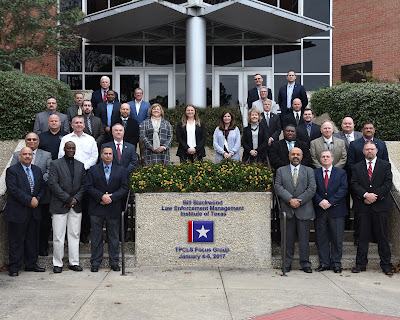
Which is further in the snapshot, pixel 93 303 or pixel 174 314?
pixel 93 303

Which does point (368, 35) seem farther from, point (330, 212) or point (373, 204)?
point (330, 212)

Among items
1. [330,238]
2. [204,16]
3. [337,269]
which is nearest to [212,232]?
[330,238]

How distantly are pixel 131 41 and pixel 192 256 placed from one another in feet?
41.6

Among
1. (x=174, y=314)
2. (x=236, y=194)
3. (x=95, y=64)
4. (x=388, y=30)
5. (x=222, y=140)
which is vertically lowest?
(x=174, y=314)

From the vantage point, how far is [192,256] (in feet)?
26.8

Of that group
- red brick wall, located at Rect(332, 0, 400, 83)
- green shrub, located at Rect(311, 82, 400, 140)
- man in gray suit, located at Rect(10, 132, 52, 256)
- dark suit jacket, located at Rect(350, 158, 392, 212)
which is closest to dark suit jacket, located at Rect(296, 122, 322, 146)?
dark suit jacket, located at Rect(350, 158, 392, 212)

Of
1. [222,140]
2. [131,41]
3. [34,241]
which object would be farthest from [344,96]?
Result: [131,41]

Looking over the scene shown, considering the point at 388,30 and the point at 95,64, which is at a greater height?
the point at 388,30

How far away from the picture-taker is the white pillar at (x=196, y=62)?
640 inches

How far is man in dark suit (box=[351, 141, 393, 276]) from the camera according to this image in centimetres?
794

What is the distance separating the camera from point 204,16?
16344mm

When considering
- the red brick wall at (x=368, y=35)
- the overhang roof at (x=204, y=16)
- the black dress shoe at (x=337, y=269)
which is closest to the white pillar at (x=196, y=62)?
the overhang roof at (x=204, y=16)

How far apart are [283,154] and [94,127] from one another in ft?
12.2

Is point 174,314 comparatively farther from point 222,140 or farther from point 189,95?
point 189,95
